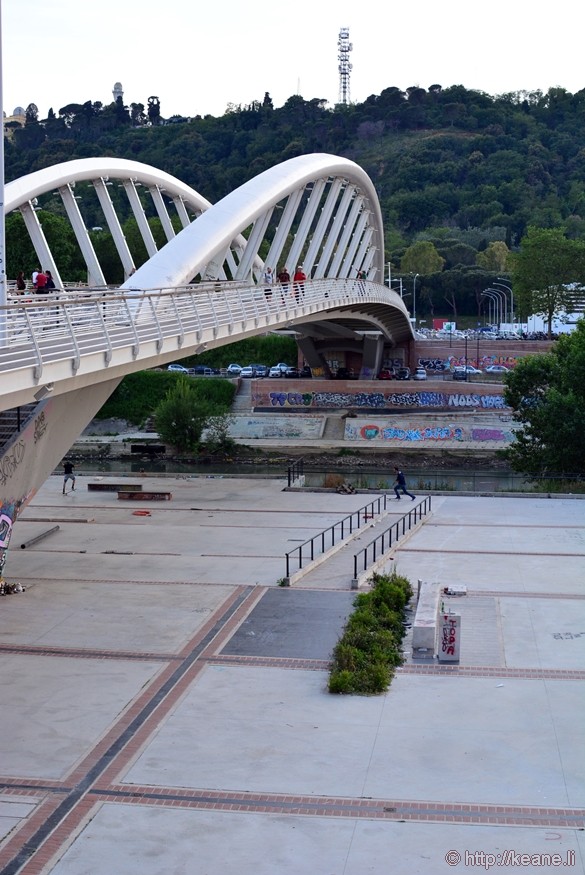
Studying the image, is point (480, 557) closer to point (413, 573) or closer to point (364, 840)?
point (413, 573)

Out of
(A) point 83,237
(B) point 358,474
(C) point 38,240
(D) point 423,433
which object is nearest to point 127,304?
(C) point 38,240

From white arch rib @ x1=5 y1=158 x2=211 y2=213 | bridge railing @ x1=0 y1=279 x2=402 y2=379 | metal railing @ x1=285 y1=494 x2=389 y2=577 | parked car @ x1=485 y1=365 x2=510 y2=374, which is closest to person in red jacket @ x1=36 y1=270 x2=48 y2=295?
bridge railing @ x1=0 y1=279 x2=402 y2=379

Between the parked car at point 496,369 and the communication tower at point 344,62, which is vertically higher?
the communication tower at point 344,62

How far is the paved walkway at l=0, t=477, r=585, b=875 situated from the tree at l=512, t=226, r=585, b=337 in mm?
63716

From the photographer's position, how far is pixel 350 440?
59406 millimetres

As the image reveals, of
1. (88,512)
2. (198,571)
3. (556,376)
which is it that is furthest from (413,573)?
(556,376)

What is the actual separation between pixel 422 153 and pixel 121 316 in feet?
465

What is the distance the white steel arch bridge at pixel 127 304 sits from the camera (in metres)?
18.5

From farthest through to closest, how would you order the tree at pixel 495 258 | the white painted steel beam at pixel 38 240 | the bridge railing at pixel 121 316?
1. the tree at pixel 495 258
2. the white painted steel beam at pixel 38 240
3. the bridge railing at pixel 121 316

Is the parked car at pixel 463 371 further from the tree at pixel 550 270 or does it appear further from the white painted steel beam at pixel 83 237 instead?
the white painted steel beam at pixel 83 237

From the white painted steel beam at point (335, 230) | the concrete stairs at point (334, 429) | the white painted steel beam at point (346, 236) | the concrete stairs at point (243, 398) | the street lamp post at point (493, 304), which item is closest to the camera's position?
the white painted steel beam at point (335, 230)

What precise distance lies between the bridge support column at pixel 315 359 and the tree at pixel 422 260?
45267mm

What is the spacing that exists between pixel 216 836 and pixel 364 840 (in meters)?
1.37

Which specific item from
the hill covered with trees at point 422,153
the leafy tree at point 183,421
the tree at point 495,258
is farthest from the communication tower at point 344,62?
the leafy tree at point 183,421
